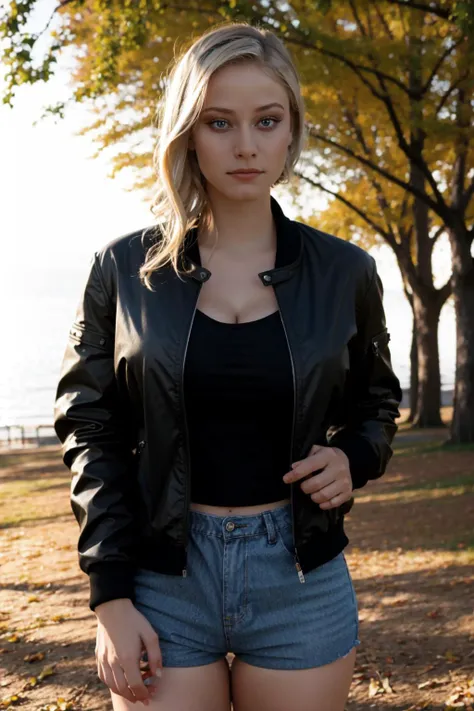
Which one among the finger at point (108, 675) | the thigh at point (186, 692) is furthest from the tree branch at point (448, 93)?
the finger at point (108, 675)

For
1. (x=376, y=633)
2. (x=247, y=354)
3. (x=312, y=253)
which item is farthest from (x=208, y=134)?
(x=376, y=633)

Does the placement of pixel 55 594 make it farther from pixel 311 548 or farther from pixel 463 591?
pixel 311 548

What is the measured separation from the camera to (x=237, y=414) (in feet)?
7.61

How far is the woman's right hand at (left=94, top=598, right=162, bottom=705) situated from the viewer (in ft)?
7.23

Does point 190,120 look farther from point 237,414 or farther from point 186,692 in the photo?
point 186,692


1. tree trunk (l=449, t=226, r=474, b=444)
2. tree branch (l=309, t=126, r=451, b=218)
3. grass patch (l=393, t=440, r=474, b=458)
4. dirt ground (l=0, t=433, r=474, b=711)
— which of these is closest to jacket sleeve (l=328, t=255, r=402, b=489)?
dirt ground (l=0, t=433, r=474, b=711)

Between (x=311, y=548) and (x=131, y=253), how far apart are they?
956 mm

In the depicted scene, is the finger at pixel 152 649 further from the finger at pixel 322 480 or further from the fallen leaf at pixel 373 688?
the fallen leaf at pixel 373 688

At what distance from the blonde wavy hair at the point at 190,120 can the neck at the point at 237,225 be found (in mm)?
41

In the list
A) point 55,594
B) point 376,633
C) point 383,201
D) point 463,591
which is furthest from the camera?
point 383,201

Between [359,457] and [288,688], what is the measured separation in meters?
0.65

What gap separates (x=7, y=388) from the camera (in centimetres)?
4262

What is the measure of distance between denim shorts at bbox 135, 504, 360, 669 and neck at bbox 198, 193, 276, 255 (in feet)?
2.55

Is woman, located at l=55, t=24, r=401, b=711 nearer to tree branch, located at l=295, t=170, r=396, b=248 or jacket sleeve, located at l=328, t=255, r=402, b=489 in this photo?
jacket sleeve, located at l=328, t=255, r=402, b=489
